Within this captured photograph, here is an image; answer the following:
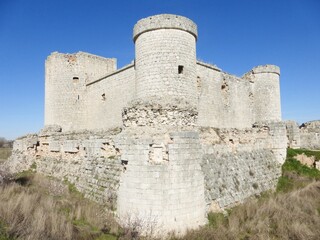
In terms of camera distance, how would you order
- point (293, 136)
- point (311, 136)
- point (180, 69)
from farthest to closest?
point (311, 136)
point (293, 136)
point (180, 69)

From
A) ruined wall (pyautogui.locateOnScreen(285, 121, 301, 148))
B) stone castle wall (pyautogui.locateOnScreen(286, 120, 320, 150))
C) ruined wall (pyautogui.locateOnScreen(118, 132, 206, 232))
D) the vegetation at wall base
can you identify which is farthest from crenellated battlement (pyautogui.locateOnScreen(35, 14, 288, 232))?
stone castle wall (pyautogui.locateOnScreen(286, 120, 320, 150))

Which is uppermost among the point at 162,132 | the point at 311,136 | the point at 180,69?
the point at 180,69

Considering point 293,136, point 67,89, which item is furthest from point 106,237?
point 293,136

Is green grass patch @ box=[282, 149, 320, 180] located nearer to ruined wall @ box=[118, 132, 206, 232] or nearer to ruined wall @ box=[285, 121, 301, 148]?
ruined wall @ box=[285, 121, 301, 148]

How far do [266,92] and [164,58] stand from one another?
37.6ft

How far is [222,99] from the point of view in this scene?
677 inches

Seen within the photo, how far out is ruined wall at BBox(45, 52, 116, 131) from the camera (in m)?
19.2

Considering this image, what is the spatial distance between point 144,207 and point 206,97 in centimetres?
1027

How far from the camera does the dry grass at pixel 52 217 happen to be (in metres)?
5.04

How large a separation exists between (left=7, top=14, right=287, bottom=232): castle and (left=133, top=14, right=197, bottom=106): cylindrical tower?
4 centimetres

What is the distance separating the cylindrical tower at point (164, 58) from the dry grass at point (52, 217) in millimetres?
5240

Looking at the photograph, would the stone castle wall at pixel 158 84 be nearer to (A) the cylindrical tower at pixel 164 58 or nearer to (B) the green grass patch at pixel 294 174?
(A) the cylindrical tower at pixel 164 58

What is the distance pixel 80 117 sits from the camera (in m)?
19.8

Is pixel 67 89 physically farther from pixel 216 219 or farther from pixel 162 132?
pixel 216 219
